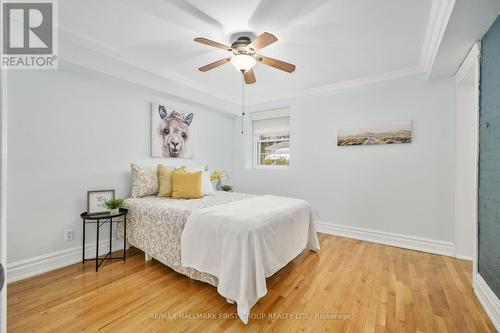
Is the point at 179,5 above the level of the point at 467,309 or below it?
above

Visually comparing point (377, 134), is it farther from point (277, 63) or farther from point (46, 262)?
point (46, 262)

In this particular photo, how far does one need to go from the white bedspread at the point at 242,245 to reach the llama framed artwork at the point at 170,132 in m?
1.69

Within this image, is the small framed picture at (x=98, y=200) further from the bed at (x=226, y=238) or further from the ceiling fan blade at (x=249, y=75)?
the ceiling fan blade at (x=249, y=75)

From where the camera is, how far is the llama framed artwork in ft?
10.8

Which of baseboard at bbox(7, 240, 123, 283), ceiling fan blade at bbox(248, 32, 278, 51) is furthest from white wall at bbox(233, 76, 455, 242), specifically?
baseboard at bbox(7, 240, 123, 283)

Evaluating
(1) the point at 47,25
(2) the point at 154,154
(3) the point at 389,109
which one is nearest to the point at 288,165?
(3) the point at 389,109

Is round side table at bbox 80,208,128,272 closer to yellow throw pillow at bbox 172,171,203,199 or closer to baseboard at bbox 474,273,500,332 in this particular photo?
yellow throw pillow at bbox 172,171,203,199

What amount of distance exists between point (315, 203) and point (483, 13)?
2874 millimetres

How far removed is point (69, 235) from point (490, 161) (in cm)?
413

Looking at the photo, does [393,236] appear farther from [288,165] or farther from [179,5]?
[179,5]

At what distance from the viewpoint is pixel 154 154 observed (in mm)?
3271

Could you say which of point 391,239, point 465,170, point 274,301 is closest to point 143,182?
point 274,301

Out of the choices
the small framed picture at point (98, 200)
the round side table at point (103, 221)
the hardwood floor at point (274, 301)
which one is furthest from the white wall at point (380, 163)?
the small framed picture at point (98, 200)

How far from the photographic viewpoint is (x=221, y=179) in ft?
15.1
